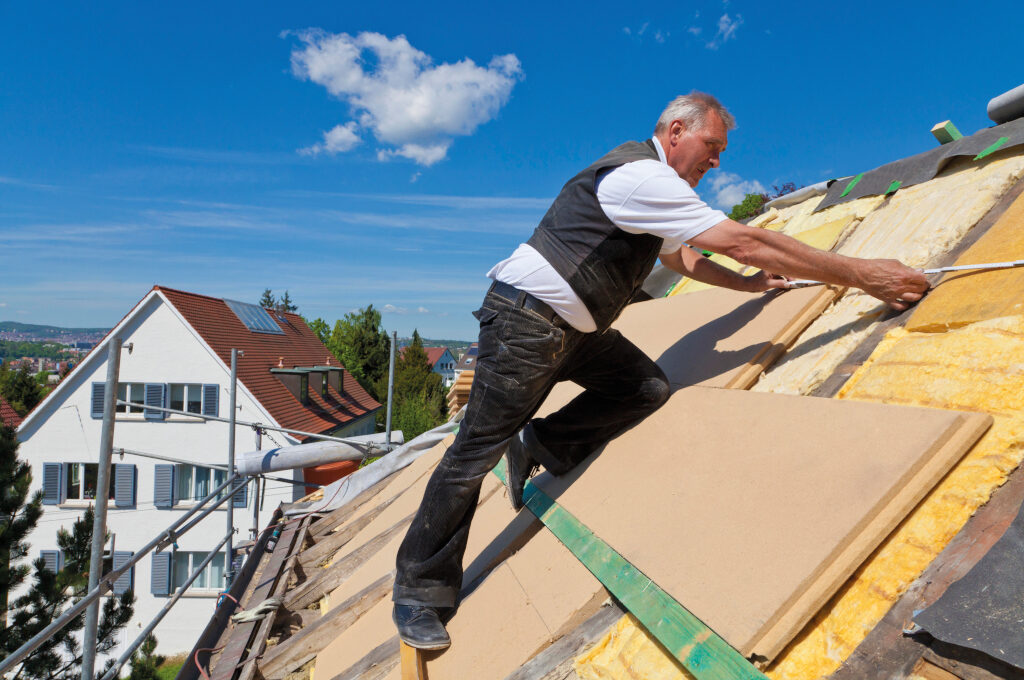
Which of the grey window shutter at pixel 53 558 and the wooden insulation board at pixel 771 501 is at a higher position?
the wooden insulation board at pixel 771 501

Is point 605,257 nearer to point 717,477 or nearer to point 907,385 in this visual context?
point 717,477

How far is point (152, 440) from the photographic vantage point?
17.7 meters

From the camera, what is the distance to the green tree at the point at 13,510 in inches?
279

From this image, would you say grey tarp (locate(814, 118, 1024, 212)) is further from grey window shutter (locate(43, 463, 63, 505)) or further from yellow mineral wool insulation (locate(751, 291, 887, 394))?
grey window shutter (locate(43, 463, 63, 505))

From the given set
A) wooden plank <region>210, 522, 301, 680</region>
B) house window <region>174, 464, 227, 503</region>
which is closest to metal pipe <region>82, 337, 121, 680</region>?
wooden plank <region>210, 522, 301, 680</region>

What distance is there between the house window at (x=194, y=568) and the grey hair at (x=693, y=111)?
19361 millimetres

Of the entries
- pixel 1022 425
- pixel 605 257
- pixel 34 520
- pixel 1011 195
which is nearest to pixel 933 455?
pixel 1022 425

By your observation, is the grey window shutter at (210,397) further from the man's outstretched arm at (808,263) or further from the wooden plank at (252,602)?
the man's outstretched arm at (808,263)

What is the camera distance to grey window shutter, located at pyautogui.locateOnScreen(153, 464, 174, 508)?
691 inches

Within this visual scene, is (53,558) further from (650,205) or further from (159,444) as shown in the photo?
(650,205)

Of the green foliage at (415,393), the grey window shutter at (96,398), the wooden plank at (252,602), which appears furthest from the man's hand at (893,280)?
the green foliage at (415,393)

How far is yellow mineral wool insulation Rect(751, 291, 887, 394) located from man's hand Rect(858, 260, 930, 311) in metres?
0.14

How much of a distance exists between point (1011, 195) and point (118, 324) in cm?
2013

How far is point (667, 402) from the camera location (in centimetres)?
235
